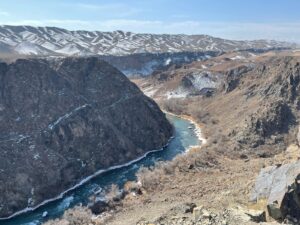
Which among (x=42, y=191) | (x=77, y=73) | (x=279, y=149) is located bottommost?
(x=42, y=191)

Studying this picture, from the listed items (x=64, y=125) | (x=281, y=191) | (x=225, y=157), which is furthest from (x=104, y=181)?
(x=281, y=191)

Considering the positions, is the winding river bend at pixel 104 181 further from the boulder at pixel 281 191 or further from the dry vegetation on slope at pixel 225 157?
the boulder at pixel 281 191

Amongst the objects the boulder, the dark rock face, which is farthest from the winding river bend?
the boulder

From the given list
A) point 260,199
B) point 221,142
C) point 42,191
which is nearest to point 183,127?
point 221,142

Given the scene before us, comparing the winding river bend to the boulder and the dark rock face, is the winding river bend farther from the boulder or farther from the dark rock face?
the boulder

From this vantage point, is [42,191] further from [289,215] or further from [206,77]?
[206,77]

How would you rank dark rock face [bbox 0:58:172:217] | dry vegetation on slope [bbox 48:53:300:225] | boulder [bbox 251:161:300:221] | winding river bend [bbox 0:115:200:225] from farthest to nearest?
dark rock face [bbox 0:58:172:217], winding river bend [bbox 0:115:200:225], dry vegetation on slope [bbox 48:53:300:225], boulder [bbox 251:161:300:221]

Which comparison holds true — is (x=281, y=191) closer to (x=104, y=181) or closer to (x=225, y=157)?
(x=225, y=157)
